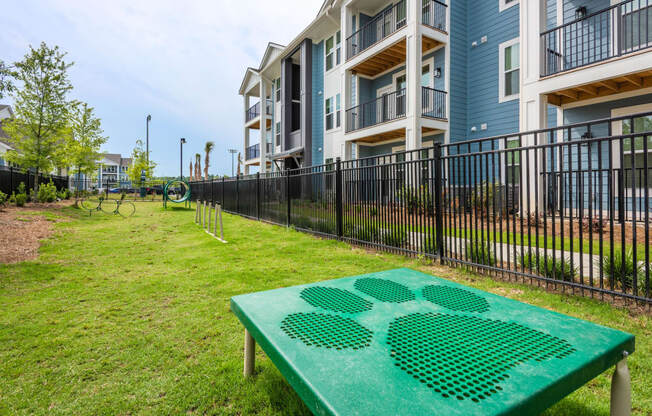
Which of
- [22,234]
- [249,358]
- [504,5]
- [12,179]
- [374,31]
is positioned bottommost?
[249,358]

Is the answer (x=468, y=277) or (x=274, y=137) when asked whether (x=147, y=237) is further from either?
(x=274, y=137)

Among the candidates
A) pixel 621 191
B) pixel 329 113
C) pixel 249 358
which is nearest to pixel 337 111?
pixel 329 113

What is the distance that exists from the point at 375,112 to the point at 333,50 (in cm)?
580

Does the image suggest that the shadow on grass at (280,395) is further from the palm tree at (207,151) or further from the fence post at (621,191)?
the palm tree at (207,151)

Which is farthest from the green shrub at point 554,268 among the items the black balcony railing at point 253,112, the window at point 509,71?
the black balcony railing at point 253,112

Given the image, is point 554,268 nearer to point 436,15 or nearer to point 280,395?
point 280,395

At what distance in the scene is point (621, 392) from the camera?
1455 millimetres

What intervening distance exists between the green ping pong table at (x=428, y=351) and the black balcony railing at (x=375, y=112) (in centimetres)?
1233

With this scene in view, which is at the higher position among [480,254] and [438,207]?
[438,207]

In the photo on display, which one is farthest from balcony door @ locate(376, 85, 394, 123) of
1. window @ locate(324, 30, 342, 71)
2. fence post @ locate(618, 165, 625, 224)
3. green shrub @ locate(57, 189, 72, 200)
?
green shrub @ locate(57, 189, 72, 200)

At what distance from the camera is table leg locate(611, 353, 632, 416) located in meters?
1.45

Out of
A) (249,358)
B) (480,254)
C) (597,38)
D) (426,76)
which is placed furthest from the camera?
(426,76)

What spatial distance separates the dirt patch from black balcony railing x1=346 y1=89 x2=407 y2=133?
1187 centimetres

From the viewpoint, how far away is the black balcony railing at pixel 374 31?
1438cm
